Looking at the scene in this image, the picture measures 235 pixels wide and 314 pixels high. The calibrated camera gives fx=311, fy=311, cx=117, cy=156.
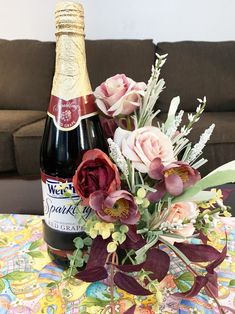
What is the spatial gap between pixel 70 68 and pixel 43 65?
160 centimetres

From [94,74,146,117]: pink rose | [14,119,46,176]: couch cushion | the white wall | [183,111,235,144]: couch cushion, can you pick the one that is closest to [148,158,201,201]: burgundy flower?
[94,74,146,117]: pink rose

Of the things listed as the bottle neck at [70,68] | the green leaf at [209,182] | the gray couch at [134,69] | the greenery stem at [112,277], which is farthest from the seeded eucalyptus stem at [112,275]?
the gray couch at [134,69]

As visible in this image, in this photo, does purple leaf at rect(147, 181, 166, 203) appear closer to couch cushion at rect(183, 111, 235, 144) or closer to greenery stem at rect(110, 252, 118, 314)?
greenery stem at rect(110, 252, 118, 314)

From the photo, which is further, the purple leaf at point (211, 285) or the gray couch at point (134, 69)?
the gray couch at point (134, 69)

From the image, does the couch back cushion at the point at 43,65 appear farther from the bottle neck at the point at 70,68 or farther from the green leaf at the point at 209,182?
the green leaf at the point at 209,182

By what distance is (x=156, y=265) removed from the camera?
375 millimetres

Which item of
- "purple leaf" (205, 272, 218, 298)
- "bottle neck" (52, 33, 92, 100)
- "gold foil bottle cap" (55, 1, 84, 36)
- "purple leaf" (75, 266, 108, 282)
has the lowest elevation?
"purple leaf" (205, 272, 218, 298)

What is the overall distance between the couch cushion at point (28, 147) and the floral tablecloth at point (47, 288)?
3.04 feet

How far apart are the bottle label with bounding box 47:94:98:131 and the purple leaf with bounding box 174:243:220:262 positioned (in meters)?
0.22

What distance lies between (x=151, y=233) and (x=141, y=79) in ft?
5.18

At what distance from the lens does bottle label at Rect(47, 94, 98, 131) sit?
1.43ft

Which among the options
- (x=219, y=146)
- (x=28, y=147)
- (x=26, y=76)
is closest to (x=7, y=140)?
(x=28, y=147)

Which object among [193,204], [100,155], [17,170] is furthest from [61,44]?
[17,170]

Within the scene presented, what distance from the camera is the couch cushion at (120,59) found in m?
1.87
